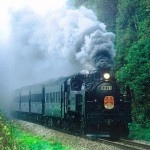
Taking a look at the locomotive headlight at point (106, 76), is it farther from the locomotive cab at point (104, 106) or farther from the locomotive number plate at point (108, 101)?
the locomotive number plate at point (108, 101)

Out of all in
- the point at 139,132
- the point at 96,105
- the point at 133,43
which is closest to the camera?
the point at 96,105

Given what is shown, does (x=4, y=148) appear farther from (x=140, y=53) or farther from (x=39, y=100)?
(x=39, y=100)

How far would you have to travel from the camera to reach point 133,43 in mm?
30938

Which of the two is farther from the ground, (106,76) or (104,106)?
(106,76)

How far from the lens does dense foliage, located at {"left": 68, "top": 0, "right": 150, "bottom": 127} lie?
926 inches

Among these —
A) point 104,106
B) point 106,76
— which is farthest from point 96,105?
point 106,76

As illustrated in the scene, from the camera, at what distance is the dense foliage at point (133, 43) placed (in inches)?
926

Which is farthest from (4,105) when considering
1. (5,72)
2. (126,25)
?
(126,25)

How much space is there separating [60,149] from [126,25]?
984 inches

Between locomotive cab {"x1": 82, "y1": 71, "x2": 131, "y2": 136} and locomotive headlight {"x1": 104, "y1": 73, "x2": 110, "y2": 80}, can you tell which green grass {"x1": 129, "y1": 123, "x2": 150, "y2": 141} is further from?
locomotive headlight {"x1": 104, "y1": 73, "x2": 110, "y2": 80}

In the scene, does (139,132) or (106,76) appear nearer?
(106,76)

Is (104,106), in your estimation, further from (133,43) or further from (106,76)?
(133,43)

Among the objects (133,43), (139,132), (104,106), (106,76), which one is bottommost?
(139,132)

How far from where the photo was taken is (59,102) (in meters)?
21.7
